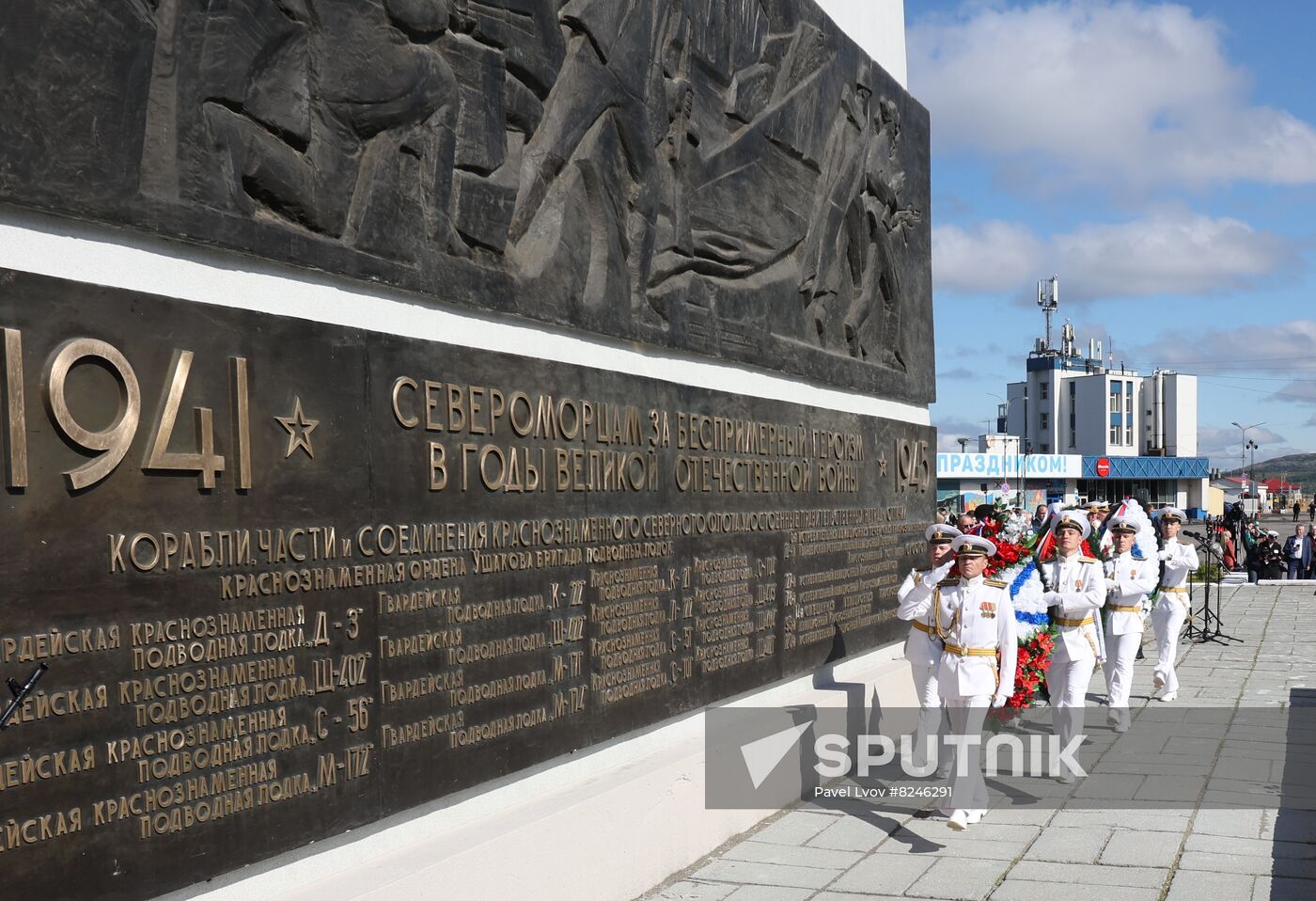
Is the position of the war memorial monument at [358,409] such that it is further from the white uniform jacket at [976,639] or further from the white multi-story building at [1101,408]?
the white multi-story building at [1101,408]

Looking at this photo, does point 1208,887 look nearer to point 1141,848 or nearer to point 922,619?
point 1141,848

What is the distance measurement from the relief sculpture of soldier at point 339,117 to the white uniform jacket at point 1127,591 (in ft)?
26.3

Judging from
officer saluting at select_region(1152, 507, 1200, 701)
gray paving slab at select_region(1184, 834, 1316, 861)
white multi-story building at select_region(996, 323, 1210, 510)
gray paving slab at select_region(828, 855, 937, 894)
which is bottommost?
gray paving slab at select_region(828, 855, 937, 894)

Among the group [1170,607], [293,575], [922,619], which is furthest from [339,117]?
[1170,607]

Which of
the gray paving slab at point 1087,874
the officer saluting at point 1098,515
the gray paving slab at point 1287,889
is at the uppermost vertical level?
the officer saluting at point 1098,515

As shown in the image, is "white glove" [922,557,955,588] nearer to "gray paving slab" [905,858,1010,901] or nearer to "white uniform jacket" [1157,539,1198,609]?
"gray paving slab" [905,858,1010,901]

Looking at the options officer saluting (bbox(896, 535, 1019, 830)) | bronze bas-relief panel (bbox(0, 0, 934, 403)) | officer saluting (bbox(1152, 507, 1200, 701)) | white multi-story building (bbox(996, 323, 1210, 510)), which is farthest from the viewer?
white multi-story building (bbox(996, 323, 1210, 510))

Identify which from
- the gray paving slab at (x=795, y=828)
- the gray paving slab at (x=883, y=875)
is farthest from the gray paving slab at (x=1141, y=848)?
the gray paving slab at (x=795, y=828)

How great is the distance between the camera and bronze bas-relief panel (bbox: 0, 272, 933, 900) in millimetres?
3412

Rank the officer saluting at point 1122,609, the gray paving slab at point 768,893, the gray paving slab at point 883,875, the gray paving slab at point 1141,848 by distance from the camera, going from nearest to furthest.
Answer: the gray paving slab at point 768,893 → the gray paving slab at point 883,875 → the gray paving slab at point 1141,848 → the officer saluting at point 1122,609

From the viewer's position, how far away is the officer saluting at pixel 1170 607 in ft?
40.0

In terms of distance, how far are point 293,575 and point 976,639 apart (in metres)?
4.61

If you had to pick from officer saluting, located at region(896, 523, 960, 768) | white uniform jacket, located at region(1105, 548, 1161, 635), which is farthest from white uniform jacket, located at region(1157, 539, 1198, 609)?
officer saluting, located at region(896, 523, 960, 768)

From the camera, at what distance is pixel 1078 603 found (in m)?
9.41
